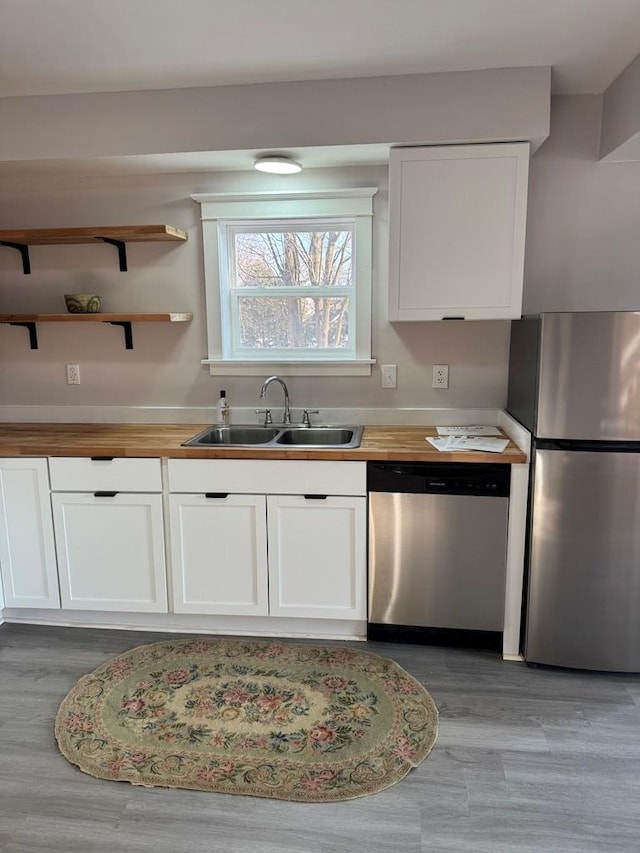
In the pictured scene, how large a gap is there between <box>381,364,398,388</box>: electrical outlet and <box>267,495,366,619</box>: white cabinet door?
2.39ft

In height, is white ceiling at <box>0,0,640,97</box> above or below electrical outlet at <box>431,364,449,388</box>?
above

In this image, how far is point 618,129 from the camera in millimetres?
2371

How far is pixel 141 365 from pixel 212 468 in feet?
2.97

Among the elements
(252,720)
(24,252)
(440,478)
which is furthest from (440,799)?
(24,252)

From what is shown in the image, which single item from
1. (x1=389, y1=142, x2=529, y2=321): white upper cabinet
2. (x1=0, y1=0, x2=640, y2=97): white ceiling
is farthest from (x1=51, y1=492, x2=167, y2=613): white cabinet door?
(x1=0, y1=0, x2=640, y2=97): white ceiling

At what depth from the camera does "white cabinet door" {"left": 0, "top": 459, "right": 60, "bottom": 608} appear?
2.57 m

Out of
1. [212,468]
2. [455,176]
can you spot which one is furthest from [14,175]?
[455,176]

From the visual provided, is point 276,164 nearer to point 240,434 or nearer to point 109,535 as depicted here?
point 240,434

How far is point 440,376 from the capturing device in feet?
9.36

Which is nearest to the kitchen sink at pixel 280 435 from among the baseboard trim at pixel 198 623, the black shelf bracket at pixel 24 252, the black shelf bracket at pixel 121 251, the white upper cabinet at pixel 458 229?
the white upper cabinet at pixel 458 229

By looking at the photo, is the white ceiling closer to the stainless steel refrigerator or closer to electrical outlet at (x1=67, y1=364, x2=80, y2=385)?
the stainless steel refrigerator

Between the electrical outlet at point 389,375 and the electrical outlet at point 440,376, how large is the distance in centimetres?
19

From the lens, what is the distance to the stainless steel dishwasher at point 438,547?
7.70ft

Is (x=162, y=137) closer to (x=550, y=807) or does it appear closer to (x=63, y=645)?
(x=63, y=645)
